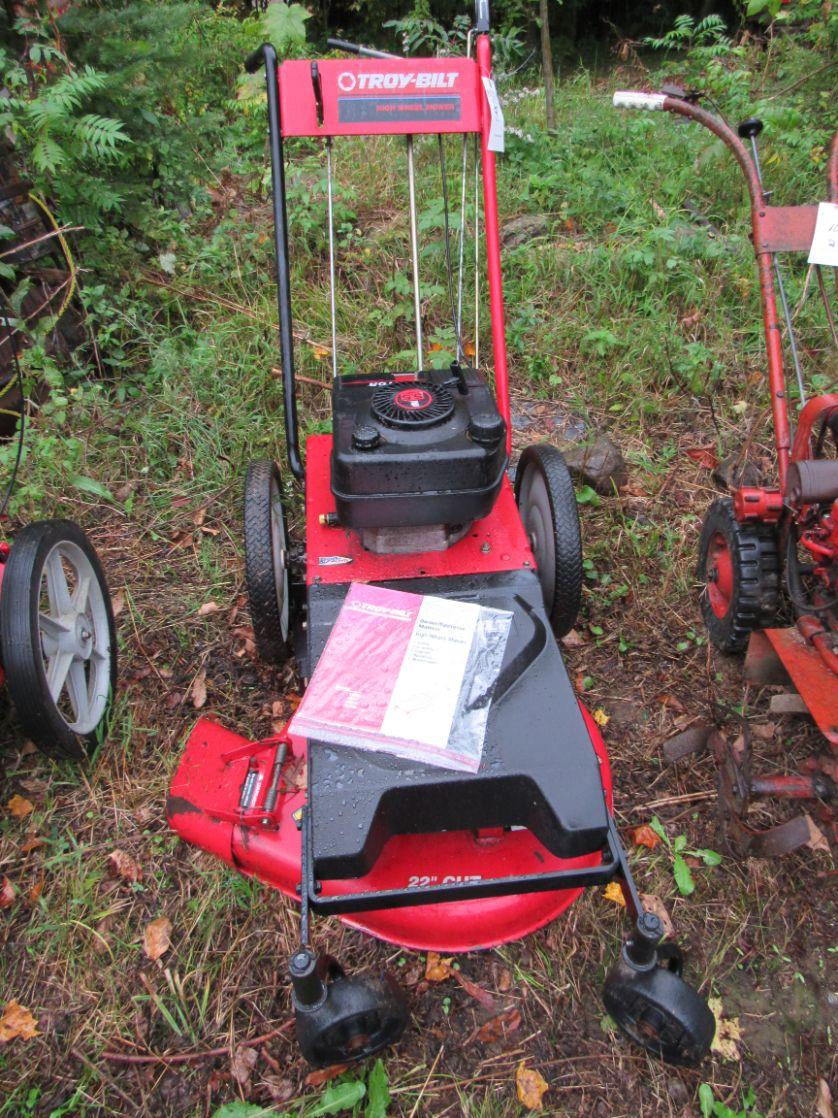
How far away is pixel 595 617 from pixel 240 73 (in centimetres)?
458

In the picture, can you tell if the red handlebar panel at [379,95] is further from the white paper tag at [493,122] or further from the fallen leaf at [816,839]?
the fallen leaf at [816,839]

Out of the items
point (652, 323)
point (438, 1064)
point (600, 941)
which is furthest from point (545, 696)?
point (652, 323)

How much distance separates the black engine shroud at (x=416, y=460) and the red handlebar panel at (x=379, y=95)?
81cm

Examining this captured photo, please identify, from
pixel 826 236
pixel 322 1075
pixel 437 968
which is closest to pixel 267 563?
pixel 437 968

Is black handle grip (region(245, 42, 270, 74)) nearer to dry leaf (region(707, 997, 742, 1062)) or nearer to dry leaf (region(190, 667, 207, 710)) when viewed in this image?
dry leaf (region(190, 667, 207, 710))

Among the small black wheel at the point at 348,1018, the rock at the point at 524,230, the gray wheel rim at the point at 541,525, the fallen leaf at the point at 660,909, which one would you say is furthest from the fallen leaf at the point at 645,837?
the rock at the point at 524,230

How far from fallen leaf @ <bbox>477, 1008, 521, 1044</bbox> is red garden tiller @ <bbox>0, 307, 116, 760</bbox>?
112 cm

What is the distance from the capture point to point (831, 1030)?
1548mm

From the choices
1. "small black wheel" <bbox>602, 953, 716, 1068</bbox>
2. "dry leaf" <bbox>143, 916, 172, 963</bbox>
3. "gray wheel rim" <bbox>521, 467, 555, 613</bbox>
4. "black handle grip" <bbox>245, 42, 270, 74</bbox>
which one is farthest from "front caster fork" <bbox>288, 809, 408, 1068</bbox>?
"black handle grip" <bbox>245, 42, 270, 74</bbox>

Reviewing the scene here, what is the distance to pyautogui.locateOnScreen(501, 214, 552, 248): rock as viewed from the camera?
384 centimetres

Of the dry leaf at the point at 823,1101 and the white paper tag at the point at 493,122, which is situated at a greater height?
the white paper tag at the point at 493,122

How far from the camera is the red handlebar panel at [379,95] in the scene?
6.69 feet

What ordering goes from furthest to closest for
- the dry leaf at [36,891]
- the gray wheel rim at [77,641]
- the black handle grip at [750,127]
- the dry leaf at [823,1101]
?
the black handle grip at [750,127]
the gray wheel rim at [77,641]
the dry leaf at [36,891]
the dry leaf at [823,1101]

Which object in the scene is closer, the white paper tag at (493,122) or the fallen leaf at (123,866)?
the fallen leaf at (123,866)
